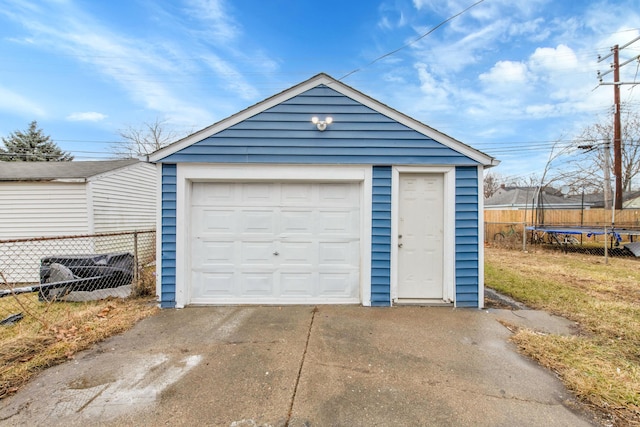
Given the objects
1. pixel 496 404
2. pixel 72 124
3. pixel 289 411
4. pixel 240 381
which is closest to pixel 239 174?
pixel 240 381

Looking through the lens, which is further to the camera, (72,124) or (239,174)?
(72,124)

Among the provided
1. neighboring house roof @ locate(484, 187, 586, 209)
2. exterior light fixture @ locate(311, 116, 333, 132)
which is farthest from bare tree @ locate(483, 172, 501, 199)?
exterior light fixture @ locate(311, 116, 333, 132)

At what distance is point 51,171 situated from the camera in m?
8.91

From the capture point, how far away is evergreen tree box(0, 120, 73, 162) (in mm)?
21500

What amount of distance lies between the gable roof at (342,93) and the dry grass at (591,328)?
2.63m

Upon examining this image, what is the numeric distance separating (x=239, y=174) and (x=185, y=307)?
2.33 m

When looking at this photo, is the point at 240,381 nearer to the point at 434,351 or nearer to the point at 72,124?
the point at 434,351

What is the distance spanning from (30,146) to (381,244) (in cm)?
3020

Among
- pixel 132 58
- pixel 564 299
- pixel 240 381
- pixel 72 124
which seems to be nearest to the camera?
pixel 240 381

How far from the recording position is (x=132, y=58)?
551 inches

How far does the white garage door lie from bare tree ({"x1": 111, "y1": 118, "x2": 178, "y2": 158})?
21.7 metres

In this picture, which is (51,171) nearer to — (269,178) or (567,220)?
(269,178)

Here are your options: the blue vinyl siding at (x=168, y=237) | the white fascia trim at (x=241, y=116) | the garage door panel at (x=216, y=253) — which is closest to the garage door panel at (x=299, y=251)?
the garage door panel at (x=216, y=253)

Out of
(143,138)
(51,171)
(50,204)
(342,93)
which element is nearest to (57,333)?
(342,93)
